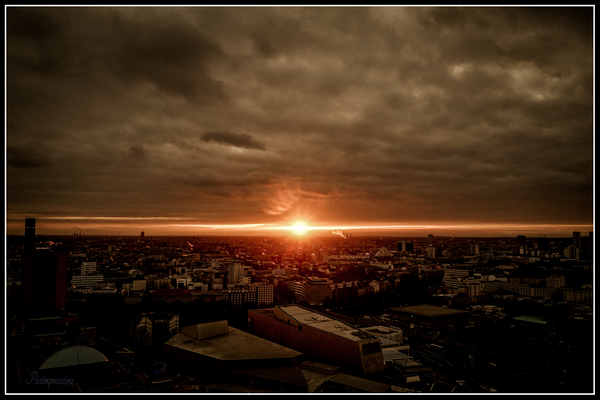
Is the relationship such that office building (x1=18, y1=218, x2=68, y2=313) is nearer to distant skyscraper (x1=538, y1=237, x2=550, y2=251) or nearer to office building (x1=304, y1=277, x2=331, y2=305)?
A: office building (x1=304, y1=277, x2=331, y2=305)

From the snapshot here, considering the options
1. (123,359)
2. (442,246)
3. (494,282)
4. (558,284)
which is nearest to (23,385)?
(123,359)

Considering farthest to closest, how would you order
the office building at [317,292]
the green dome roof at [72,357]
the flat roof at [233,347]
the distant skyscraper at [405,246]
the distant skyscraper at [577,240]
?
1. the distant skyscraper at [405,246]
2. the office building at [317,292]
3. the distant skyscraper at [577,240]
4. the flat roof at [233,347]
5. the green dome roof at [72,357]

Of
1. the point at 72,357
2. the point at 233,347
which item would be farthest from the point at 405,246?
the point at 72,357

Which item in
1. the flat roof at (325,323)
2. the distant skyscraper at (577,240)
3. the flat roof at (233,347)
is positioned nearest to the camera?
the flat roof at (233,347)

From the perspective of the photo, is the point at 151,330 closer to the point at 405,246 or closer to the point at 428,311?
the point at 428,311

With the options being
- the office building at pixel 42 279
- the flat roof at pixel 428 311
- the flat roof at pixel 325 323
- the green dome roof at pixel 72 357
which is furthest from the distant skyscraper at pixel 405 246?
the green dome roof at pixel 72 357

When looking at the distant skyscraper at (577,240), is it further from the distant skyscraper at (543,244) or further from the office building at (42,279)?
the office building at (42,279)
